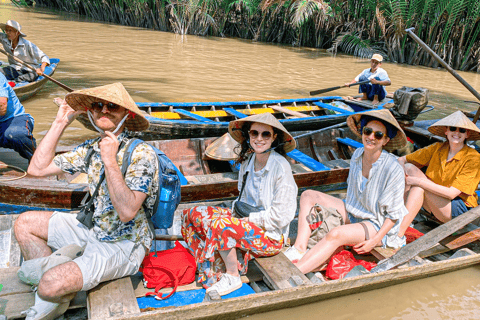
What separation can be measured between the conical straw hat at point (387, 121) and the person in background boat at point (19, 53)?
234 inches

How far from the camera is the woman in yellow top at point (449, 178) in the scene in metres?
3.71

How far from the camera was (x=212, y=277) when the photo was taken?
116 inches

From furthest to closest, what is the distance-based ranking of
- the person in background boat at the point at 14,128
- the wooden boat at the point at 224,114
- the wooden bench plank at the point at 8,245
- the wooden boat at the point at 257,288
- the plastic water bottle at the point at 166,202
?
1. the wooden boat at the point at 224,114
2. the person in background boat at the point at 14,128
3. the wooden bench plank at the point at 8,245
4. the plastic water bottle at the point at 166,202
5. the wooden boat at the point at 257,288

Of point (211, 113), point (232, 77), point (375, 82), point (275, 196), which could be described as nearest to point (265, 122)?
point (275, 196)

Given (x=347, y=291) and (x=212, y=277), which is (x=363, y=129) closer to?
(x=347, y=291)

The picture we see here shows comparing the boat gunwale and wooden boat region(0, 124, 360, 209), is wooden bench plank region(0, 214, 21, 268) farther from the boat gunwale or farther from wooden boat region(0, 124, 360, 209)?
the boat gunwale

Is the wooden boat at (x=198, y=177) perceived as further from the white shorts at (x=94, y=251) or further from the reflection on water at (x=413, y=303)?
the reflection on water at (x=413, y=303)

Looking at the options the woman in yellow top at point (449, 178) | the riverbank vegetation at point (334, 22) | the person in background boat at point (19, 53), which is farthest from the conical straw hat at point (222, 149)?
the riverbank vegetation at point (334, 22)

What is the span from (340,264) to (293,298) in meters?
0.81

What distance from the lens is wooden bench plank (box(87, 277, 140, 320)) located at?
7.90ft

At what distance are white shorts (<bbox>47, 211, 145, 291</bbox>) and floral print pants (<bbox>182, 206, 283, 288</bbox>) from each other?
44 centimetres

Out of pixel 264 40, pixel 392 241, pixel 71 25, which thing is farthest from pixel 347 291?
pixel 71 25

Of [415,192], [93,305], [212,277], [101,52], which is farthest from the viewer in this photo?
[101,52]

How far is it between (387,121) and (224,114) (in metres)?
4.36
